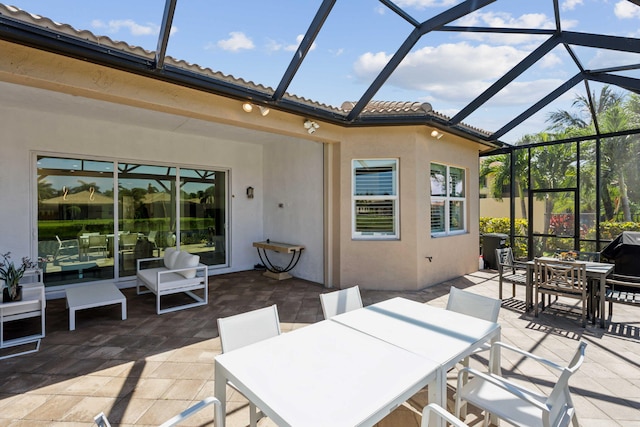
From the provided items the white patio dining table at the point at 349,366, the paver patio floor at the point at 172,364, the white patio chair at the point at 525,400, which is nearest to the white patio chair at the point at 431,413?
the white patio dining table at the point at 349,366

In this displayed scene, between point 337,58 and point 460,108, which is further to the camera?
point 460,108

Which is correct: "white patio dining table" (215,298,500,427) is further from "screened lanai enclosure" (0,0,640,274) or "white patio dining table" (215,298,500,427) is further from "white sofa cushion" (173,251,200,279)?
"white sofa cushion" (173,251,200,279)

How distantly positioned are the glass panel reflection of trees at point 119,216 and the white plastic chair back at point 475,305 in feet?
19.3

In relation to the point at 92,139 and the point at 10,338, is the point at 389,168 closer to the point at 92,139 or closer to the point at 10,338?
the point at 92,139

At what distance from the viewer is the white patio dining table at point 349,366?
134 centimetres

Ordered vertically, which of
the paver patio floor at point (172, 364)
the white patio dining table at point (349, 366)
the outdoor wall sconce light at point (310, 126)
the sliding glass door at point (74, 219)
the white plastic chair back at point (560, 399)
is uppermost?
the outdoor wall sconce light at point (310, 126)

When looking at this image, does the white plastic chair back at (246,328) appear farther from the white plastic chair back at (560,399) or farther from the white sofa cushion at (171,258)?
the white sofa cushion at (171,258)

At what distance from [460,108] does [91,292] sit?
22.4 ft

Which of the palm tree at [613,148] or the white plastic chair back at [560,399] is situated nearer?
the white plastic chair back at [560,399]

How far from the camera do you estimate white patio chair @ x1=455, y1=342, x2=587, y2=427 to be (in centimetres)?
151

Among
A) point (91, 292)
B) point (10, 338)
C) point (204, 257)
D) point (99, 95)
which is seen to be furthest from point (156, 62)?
point (204, 257)

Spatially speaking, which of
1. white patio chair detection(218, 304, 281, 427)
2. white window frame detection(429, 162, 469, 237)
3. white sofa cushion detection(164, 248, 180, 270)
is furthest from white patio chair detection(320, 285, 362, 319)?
white window frame detection(429, 162, 469, 237)

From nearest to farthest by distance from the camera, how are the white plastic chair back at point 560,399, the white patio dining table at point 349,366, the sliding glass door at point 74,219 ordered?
the white patio dining table at point 349,366 < the white plastic chair back at point 560,399 < the sliding glass door at point 74,219

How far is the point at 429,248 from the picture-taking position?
6055mm
